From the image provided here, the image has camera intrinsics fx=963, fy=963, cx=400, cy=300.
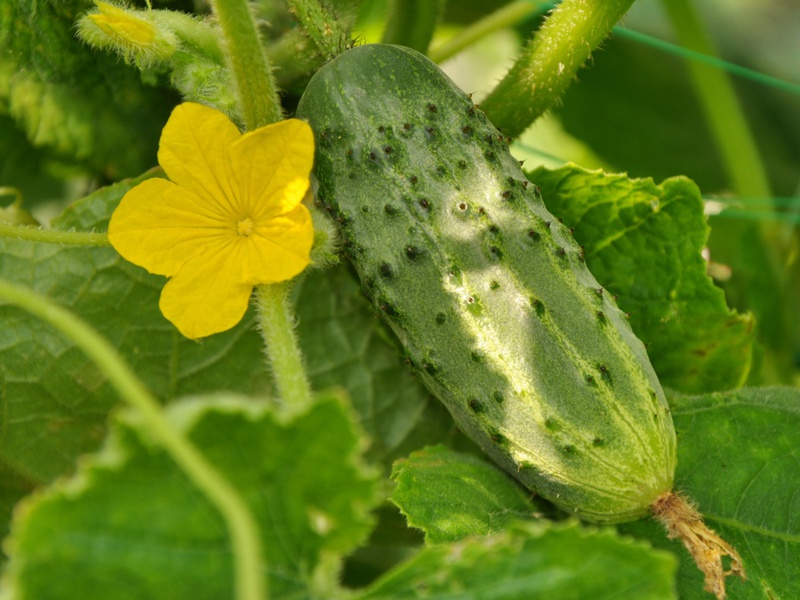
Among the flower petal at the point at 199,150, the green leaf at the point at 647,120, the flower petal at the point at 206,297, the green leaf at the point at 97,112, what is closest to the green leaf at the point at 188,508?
the flower petal at the point at 206,297

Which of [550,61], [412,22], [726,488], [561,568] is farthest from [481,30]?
[561,568]

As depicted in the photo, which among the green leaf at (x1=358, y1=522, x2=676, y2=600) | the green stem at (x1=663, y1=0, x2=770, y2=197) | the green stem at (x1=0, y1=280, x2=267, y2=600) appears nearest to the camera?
the green stem at (x1=0, y1=280, x2=267, y2=600)

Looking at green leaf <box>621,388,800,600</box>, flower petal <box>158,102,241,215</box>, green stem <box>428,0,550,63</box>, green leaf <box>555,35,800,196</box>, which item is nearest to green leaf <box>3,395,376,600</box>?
flower petal <box>158,102,241,215</box>

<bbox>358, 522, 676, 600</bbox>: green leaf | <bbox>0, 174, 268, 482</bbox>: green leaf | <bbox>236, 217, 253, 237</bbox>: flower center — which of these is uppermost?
<bbox>358, 522, 676, 600</bbox>: green leaf

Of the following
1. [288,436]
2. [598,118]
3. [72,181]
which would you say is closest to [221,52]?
[288,436]

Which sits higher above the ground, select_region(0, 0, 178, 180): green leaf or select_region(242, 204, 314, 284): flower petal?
select_region(242, 204, 314, 284): flower petal

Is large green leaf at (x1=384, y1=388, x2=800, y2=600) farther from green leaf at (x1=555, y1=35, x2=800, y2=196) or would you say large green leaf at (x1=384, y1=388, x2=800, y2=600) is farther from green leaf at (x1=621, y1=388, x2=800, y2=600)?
green leaf at (x1=555, y1=35, x2=800, y2=196)
